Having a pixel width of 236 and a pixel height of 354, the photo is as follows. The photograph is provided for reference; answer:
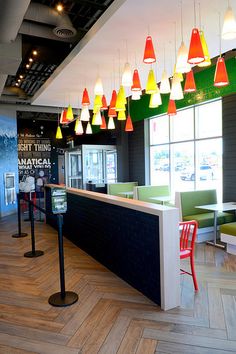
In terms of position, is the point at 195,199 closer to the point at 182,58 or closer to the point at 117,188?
the point at 117,188

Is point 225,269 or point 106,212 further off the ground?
point 106,212

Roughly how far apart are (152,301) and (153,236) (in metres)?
0.73

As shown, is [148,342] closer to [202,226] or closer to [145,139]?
[202,226]

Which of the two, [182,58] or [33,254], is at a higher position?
[182,58]

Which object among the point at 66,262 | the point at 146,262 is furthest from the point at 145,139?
the point at 146,262

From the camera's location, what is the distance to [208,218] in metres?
5.38

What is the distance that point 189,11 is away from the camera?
10.3 feet

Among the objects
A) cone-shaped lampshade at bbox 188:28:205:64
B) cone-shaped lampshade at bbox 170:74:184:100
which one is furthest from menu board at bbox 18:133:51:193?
cone-shaped lampshade at bbox 188:28:205:64

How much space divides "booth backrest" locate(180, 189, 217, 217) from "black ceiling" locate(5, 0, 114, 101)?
12.5 ft

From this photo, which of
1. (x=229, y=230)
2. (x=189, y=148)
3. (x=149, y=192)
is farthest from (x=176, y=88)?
(x=149, y=192)

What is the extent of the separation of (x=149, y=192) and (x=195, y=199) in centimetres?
177

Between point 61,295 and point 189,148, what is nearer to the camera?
point 61,295

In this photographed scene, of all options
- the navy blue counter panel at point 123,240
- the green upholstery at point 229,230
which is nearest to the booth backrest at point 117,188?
the navy blue counter panel at point 123,240

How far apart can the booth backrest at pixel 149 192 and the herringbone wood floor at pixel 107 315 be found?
338 centimetres
